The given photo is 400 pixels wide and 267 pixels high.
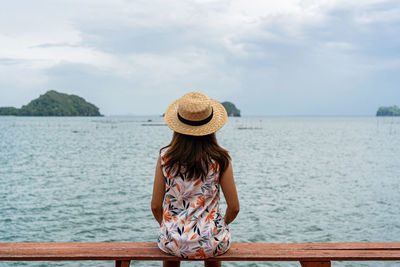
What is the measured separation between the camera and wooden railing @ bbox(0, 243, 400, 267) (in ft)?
8.45

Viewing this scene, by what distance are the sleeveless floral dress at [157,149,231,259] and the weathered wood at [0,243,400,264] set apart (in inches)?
5.1

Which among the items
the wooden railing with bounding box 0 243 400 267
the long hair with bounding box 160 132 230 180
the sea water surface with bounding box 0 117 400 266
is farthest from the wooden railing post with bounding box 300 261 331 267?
the sea water surface with bounding box 0 117 400 266

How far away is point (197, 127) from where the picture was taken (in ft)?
7.93

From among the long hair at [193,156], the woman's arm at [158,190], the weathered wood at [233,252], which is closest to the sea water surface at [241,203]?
the weathered wood at [233,252]

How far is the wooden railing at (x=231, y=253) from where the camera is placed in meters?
2.57

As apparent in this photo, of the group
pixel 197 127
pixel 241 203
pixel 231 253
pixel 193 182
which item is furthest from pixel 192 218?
pixel 241 203

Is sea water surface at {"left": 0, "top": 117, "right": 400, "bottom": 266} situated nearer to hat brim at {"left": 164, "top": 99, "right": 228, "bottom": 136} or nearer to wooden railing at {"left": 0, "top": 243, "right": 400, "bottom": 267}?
wooden railing at {"left": 0, "top": 243, "right": 400, "bottom": 267}

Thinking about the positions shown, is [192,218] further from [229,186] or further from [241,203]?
[241,203]

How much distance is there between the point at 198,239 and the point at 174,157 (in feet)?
1.86

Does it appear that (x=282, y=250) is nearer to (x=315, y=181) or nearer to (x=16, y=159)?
(x=315, y=181)

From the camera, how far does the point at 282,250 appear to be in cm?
267

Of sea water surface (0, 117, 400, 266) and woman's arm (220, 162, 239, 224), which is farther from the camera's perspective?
sea water surface (0, 117, 400, 266)

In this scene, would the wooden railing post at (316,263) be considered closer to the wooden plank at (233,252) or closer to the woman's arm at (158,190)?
the wooden plank at (233,252)

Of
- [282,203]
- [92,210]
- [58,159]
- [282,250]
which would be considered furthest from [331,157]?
[282,250]
